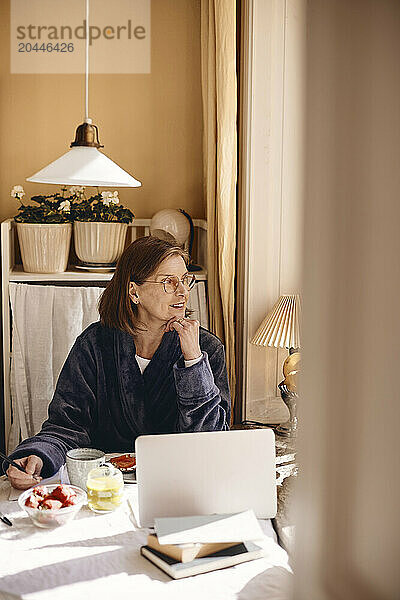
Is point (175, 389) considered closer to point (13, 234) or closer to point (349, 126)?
point (13, 234)

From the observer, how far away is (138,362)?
2.09 meters

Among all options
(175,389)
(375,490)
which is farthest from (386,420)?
(175,389)

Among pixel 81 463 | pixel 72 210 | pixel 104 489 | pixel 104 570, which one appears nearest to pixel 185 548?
pixel 104 570

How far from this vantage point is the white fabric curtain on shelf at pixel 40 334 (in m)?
2.70

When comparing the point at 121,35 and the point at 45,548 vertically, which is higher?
the point at 121,35

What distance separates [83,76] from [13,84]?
308mm

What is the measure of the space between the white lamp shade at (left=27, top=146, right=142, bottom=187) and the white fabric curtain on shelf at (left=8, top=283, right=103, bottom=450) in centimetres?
65

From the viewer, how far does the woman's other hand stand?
1.56 meters

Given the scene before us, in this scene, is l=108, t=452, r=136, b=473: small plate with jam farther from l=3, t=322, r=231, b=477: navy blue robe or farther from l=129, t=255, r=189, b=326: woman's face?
l=129, t=255, r=189, b=326: woman's face

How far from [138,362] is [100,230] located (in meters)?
0.86

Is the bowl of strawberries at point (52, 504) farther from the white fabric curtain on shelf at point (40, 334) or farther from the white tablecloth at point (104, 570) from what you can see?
the white fabric curtain on shelf at point (40, 334)

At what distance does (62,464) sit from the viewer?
5.59ft

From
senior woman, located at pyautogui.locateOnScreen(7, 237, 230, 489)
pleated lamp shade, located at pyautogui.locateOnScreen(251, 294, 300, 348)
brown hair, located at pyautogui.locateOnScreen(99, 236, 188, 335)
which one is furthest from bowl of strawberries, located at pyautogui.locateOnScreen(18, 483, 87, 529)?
pleated lamp shade, located at pyautogui.locateOnScreen(251, 294, 300, 348)

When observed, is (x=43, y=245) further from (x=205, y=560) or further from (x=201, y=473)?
(x=205, y=560)
